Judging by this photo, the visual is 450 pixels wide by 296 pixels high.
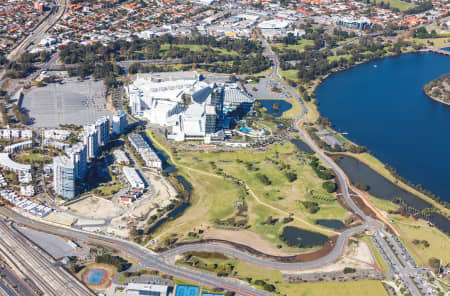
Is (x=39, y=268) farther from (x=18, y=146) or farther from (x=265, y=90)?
(x=265, y=90)

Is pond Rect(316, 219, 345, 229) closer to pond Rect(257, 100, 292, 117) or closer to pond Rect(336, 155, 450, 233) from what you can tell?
pond Rect(336, 155, 450, 233)

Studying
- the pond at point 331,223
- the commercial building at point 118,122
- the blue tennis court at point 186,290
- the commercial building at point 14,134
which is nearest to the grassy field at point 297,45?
the commercial building at point 118,122

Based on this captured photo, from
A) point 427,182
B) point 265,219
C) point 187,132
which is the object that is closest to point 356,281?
point 265,219

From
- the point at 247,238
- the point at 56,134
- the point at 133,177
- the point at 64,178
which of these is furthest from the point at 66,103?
the point at 247,238

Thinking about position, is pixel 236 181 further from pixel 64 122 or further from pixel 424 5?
pixel 424 5

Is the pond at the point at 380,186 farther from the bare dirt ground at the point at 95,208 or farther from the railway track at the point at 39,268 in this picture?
the railway track at the point at 39,268

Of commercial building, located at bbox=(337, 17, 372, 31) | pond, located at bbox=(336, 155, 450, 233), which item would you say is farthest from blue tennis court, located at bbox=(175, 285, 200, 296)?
commercial building, located at bbox=(337, 17, 372, 31)
